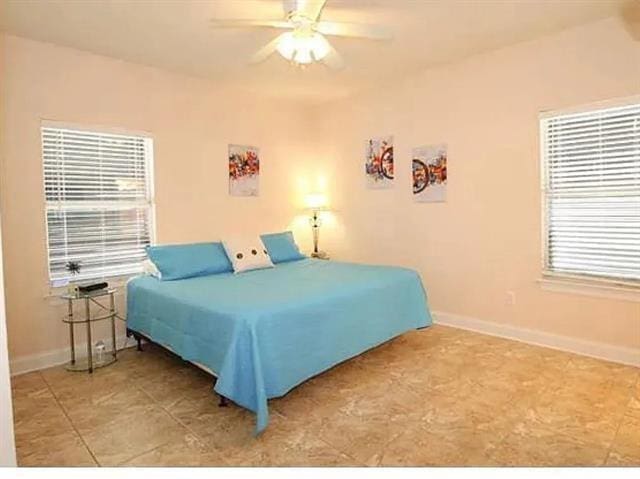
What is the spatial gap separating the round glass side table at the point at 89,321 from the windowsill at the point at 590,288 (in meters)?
3.57

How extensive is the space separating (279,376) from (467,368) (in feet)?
4.87

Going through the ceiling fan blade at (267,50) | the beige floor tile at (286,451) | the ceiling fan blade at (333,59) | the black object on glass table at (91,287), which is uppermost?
the ceiling fan blade at (267,50)

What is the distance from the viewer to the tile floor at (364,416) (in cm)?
195

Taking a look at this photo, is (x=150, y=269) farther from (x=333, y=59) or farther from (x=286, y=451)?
(x=333, y=59)

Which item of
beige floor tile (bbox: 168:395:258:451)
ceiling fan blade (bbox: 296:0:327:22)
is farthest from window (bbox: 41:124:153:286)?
ceiling fan blade (bbox: 296:0:327:22)

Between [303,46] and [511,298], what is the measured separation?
8.79 feet

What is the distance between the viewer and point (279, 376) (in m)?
2.26

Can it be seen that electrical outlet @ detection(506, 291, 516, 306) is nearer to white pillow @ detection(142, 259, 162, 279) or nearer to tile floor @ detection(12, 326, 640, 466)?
tile floor @ detection(12, 326, 640, 466)

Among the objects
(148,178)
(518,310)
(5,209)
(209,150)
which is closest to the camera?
(5,209)

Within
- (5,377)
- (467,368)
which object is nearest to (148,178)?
(5,377)

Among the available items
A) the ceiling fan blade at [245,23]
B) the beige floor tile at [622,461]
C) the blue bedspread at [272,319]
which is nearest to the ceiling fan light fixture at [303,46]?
the ceiling fan blade at [245,23]

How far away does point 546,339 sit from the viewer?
3.38 m

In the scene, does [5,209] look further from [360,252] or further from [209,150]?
[360,252]

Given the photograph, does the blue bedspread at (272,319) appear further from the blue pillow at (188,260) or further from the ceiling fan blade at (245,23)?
the ceiling fan blade at (245,23)
